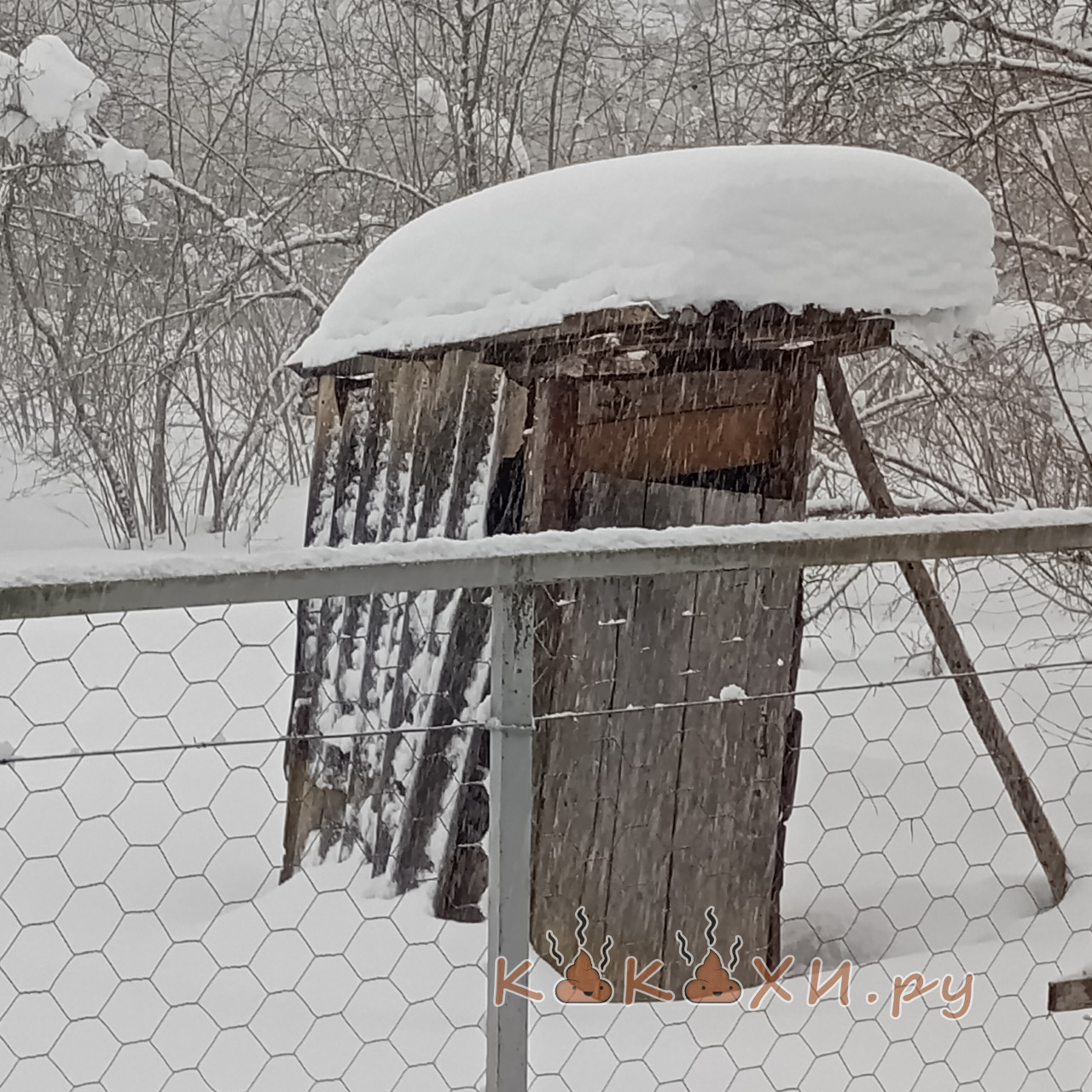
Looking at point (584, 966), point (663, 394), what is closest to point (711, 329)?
point (663, 394)

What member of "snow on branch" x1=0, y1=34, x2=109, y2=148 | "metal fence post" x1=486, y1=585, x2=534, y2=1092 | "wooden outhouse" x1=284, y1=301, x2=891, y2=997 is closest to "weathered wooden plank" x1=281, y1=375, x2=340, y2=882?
"wooden outhouse" x1=284, y1=301, x2=891, y2=997

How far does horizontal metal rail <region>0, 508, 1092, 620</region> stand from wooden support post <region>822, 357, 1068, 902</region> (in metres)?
1.55

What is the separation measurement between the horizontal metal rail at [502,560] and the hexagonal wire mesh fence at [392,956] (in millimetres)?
163

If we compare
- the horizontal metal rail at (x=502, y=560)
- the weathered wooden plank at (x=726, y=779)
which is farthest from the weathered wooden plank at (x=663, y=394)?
the horizontal metal rail at (x=502, y=560)

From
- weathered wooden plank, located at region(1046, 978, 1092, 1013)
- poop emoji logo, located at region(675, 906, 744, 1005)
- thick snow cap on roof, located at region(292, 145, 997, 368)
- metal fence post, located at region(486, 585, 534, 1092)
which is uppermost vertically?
thick snow cap on roof, located at region(292, 145, 997, 368)

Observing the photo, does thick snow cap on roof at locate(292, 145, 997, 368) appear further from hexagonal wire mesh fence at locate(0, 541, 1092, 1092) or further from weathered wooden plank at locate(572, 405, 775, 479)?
hexagonal wire mesh fence at locate(0, 541, 1092, 1092)

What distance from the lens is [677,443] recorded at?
9.98ft

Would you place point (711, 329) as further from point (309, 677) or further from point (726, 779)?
point (309, 677)

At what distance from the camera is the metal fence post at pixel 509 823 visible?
174 cm

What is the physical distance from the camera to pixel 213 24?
10.4 metres

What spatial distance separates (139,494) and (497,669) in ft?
29.0

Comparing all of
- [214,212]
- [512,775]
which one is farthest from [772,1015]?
[214,212]

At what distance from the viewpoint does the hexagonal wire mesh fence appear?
2.25m

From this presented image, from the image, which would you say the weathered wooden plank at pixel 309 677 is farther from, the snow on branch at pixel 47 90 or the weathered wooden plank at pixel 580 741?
the snow on branch at pixel 47 90
